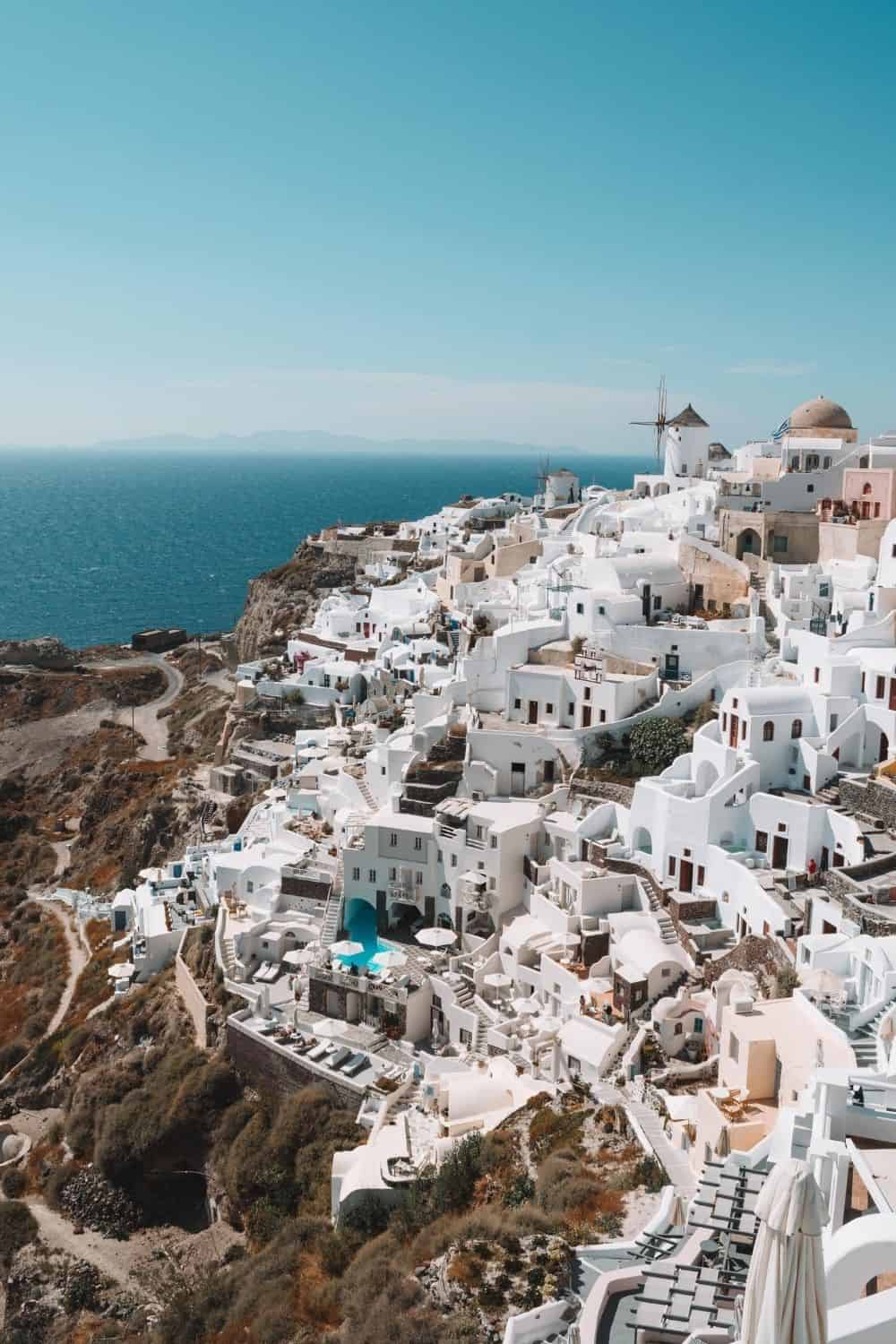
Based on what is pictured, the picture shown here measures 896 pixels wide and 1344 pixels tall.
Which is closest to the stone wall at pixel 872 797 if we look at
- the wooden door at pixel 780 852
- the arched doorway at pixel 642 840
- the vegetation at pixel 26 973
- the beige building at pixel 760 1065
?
the wooden door at pixel 780 852

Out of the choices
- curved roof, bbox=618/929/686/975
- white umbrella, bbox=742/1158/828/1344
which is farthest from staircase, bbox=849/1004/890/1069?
white umbrella, bbox=742/1158/828/1344

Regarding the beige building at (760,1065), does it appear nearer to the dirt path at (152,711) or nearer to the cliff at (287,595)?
the dirt path at (152,711)

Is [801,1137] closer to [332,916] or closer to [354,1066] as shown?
[354,1066]

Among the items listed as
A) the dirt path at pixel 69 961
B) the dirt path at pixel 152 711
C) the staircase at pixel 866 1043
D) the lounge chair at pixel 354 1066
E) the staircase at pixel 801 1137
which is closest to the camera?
the staircase at pixel 801 1137

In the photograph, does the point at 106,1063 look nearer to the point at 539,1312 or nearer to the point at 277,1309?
the point at 277,1309

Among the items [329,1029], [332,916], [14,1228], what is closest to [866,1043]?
[329,1029]

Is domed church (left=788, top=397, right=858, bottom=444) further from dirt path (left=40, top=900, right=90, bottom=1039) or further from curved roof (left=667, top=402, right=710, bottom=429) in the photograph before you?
dirt path (left=40, top=900, right=90, bottom=1039)
